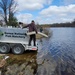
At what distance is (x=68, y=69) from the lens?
29.3 ft

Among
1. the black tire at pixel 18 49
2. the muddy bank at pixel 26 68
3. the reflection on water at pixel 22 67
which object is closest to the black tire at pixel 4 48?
the black tire at pixel 18 49

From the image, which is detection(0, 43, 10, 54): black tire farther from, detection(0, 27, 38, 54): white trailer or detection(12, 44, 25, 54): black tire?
detection(12, 44, 25, 54): black tire

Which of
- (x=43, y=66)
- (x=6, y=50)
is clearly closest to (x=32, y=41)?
(x=6, y=50)

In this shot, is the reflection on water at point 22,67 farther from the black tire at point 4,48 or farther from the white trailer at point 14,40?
the black tire at point 4,48

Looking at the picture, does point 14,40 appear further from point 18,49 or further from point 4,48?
point 4,48

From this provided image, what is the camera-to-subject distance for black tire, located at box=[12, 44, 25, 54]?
1190cm

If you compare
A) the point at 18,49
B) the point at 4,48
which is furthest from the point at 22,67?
the point at 4,48

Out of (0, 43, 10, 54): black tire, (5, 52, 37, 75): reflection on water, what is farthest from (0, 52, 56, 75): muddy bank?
(0, 43, 10, 54): black tire

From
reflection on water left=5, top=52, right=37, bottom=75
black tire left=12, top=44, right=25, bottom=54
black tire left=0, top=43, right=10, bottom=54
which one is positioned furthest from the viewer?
black tire left=0, top=43, right=10, bottom=54

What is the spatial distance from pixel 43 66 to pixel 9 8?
36264mm

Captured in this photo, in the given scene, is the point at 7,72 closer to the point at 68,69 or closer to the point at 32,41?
the point at 68,69

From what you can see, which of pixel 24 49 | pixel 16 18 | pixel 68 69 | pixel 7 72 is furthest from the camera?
pixel 16 18

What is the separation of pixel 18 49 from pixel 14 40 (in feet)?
2.24

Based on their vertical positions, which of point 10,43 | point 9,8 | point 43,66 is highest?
point 9,8
